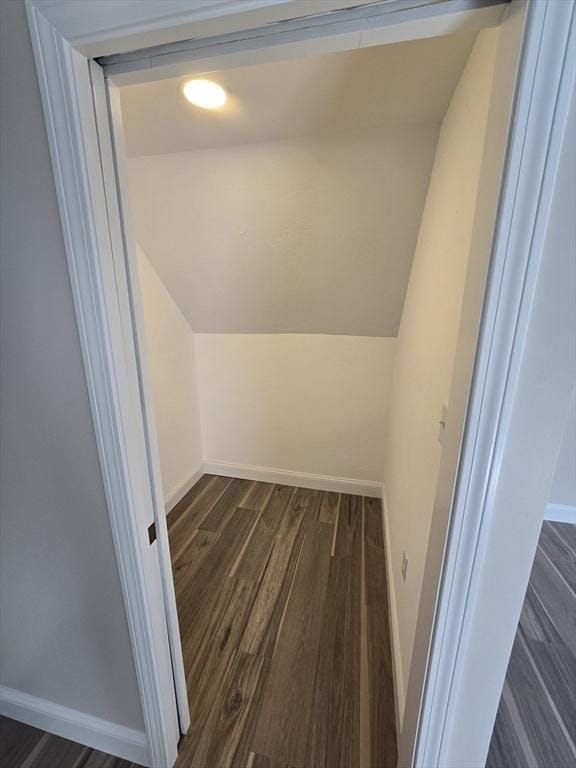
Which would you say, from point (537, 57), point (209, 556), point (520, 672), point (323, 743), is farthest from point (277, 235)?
point (520, 672)

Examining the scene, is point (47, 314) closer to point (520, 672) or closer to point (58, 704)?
point (58, 704)

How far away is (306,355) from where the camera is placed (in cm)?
251

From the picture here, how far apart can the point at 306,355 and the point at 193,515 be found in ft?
4.87

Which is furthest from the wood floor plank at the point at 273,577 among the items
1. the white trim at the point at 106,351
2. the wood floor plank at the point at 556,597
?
the wood floor plank at the point at 556,597

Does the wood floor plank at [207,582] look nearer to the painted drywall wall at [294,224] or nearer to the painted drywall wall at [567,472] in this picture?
the painted drywall wall at [294,224]

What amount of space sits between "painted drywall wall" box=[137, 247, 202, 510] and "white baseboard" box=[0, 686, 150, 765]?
1.25 metres

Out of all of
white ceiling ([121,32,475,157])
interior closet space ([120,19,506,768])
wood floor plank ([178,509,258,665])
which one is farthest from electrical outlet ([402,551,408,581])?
white ceiling ([121,32,475,157])

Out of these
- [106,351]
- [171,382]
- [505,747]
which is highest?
[106,351]

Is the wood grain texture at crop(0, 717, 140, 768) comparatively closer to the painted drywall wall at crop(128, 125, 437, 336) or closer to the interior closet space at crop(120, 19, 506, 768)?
the interior closet space at crop(120, 19, 506, 768)

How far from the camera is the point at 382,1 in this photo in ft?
1.73

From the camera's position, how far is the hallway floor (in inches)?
45.9

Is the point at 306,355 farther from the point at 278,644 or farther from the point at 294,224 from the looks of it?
the point at 278,644

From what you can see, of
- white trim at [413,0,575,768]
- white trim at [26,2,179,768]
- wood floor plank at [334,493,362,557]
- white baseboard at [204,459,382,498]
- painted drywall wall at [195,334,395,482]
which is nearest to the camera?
white trim at [413,0,575,768]

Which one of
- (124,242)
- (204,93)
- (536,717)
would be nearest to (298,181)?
(204,93)
